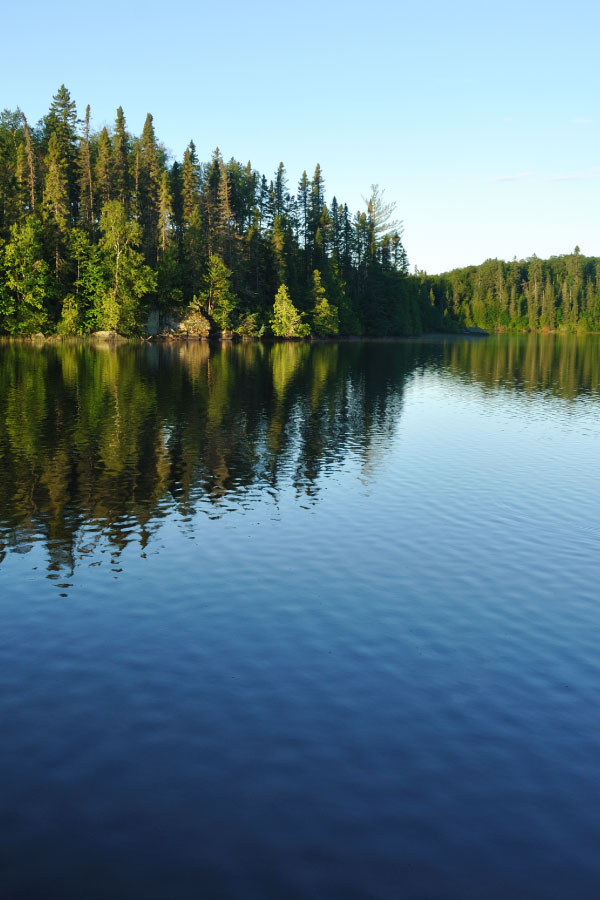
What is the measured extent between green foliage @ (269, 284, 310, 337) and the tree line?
232 millimetres

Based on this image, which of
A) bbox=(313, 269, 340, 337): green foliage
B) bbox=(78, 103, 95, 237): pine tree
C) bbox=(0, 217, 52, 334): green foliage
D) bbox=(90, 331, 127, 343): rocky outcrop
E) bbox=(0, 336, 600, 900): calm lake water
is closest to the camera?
bbox=(0, 336, 600, 900): calm lake water

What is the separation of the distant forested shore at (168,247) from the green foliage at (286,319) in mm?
223

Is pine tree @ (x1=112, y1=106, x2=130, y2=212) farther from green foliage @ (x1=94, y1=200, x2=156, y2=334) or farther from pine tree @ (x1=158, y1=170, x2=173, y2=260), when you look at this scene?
green foliage @ (x1=94, y1=200, x2=156, y2=334)

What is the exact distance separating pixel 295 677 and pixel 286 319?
12234cm

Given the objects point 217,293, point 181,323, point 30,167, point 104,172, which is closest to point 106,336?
point 181,323

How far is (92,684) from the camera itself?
38.1 feet

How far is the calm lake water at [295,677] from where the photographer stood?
25.8 feet

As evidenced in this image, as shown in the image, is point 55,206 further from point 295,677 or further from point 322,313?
point 295,677

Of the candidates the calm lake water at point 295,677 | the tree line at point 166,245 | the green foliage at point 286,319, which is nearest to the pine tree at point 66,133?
the tree line at point 166,245

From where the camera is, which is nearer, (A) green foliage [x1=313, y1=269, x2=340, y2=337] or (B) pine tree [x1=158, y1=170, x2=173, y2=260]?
(B) pine tree [x1=158, y1=170, x2=173, y2=260]

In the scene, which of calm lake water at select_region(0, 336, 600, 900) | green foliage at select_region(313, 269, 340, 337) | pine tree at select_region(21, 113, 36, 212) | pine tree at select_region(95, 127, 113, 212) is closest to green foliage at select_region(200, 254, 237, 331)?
green foliage at select_region(313, 269, 340, 337)

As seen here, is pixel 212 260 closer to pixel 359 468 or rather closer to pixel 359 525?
pixel 359 468

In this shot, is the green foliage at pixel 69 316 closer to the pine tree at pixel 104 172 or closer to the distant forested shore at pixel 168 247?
the distant forested shore at pixel 168 247

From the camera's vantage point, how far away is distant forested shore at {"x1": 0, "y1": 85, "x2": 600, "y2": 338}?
105 m
